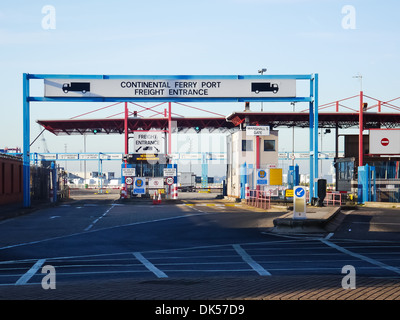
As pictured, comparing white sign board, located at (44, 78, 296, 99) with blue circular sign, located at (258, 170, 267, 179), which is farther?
blue circular sign, located at (258, 170, 267, 179)

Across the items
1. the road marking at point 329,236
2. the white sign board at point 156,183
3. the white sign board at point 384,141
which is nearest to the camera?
the road marking at point 329,236

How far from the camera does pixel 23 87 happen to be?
35.1 metres

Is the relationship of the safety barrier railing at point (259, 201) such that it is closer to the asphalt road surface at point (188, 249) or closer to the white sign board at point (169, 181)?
the white sign board at point (169, 181)

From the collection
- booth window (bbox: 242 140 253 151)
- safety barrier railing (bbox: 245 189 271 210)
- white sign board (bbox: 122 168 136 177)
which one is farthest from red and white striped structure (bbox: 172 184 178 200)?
safety barrier railing (bbox: 245 189 271 210)

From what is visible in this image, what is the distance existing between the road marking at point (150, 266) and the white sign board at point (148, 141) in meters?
35.9

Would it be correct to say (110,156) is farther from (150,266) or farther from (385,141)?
(150,266)

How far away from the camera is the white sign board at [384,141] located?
158 feet

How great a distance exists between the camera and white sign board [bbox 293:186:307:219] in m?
21.4

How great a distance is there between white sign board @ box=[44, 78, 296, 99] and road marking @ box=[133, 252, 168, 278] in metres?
20.1

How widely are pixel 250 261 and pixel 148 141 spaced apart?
127ft

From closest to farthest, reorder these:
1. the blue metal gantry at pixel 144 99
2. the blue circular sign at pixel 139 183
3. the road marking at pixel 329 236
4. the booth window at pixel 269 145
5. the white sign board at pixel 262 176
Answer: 1. the road marking at pixel 329 236
2. the blue metal gantry at pixel 144 99
3. the white sign board at pixel 262 176
4. the blue circular sign at pixel 139 183
5. the booth window at pixel 269 145

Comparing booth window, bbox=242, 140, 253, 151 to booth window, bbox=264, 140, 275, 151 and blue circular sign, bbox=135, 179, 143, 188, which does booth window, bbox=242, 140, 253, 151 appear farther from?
blue circular sign, bbox=135, 179, 143, 188

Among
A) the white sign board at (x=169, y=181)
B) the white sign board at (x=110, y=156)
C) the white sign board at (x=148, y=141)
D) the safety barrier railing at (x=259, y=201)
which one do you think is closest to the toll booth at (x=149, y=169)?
the white sign board at (x=148, y=141)
